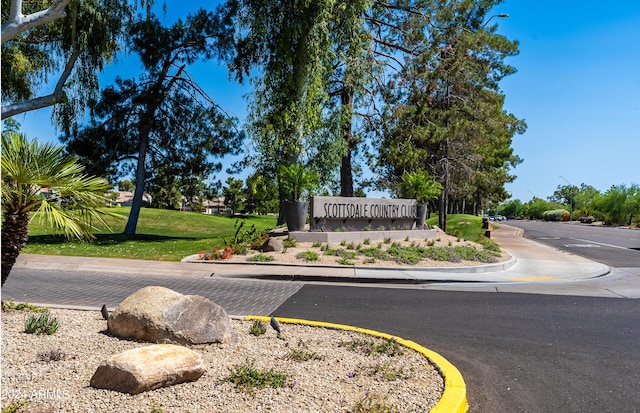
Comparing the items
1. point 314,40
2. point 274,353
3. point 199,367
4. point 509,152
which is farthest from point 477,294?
point 509,152

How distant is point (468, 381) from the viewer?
14.7ft

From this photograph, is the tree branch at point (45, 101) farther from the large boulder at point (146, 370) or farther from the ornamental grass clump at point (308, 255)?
the large boulder at point (146, 370)

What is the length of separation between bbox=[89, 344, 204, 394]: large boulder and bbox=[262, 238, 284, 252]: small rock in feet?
35.1

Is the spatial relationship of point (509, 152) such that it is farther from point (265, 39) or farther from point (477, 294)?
point (477, 294)

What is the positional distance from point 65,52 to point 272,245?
470 inches

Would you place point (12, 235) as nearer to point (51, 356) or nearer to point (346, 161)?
point (51, 356)

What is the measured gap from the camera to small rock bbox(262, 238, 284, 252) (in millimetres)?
14519

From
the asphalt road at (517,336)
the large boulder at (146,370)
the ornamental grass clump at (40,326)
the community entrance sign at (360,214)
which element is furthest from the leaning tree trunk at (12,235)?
the community entrance sign at (360,214)

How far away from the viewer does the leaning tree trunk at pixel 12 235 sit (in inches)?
178

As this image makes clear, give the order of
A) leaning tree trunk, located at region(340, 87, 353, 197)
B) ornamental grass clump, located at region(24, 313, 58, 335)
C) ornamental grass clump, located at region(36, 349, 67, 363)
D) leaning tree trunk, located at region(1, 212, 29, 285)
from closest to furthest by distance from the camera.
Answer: ornamental grass clump, located at region(36, 349, 67, 363)
leaning tree trunk, located at region(1, 212, 29, 285)
ornamental grass clump, located at region(24, 313, 58, 335)
leaning tree trunk, located at region(340, 87, 353, 197)

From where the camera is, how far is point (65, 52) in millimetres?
18406

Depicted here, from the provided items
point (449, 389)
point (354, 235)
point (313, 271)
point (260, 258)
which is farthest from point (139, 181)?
point (449, 389)

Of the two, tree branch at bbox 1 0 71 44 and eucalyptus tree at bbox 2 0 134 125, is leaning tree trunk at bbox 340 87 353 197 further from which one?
tree branch at bbox 1 0 71 44

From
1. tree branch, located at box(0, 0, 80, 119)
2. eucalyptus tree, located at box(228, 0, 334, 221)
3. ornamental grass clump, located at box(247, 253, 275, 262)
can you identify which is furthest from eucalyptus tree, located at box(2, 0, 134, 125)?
ornamental grass clump, located at box(247, 253, 275, 262)
